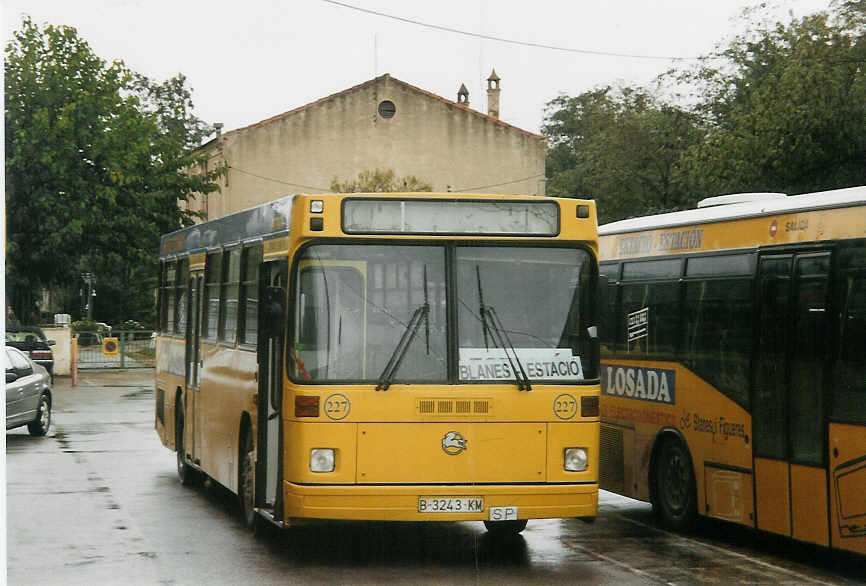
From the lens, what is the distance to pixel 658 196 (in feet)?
173

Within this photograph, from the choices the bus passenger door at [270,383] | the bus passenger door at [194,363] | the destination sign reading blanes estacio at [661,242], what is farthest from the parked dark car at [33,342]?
the bus passenger door at [270,383]

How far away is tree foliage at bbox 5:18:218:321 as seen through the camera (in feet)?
146

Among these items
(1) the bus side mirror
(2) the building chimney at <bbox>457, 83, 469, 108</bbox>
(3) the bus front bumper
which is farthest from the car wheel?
(2) the building chimney at <bbox>457, 83, 469, 108</bbox>

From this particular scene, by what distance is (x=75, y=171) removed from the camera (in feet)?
149

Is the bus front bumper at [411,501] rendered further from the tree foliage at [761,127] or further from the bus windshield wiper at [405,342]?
the tree foliage at [761,127]

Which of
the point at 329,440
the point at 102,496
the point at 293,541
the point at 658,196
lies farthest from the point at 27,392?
the point at 658,196

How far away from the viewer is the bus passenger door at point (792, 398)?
10.1 m

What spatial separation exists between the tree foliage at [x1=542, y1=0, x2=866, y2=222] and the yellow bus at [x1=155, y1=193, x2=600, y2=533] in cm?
2470

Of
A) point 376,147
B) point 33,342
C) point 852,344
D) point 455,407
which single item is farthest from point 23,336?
point 376,147

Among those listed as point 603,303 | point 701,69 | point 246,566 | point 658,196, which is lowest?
point 246,566

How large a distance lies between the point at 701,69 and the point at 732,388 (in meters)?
36.8

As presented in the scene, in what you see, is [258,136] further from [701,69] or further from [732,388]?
[732,388]

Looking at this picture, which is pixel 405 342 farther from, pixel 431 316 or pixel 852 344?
pixel 852 344

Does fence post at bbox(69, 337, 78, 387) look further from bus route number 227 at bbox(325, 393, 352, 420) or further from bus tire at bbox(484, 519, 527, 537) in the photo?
bus route number 227 at bbox(325, 393, 352, 420)
